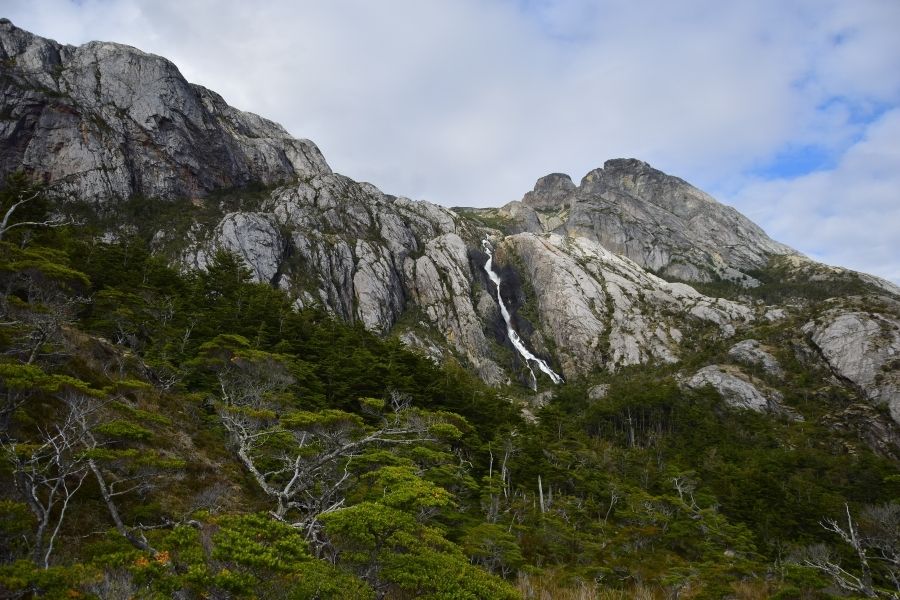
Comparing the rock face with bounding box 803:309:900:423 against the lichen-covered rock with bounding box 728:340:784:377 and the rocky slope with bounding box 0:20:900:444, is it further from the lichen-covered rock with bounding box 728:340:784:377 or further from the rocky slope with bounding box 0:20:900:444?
the lichen-covered rock with bounding box 728:340:784:377

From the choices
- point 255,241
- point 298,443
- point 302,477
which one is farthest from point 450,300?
point 302,477

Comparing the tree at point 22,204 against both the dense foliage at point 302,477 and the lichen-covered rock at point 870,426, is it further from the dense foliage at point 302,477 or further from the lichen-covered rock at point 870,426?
the lichen-covered rock at point 870,426

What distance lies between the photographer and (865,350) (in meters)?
74.6

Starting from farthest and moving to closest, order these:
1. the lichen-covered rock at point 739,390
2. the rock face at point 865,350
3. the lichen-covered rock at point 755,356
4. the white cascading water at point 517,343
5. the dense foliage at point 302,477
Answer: the white cascading water at point 517,343, the lichen-covered rock at point 755,356, the lichen-covered rock at point 739,390, the rock face at point 865,350, the dense foliage at point 302,477

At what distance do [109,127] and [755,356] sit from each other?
126559 mm

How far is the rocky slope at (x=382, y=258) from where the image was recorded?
78812 millimetres

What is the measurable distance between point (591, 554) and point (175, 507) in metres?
17.8

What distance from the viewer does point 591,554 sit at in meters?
22.1

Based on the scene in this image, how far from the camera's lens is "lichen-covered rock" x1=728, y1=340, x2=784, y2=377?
81.6 m

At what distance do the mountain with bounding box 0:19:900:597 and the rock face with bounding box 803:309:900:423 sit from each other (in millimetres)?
316

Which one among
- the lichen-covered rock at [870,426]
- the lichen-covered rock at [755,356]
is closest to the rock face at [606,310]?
the lichen-covered rock at [755,356]

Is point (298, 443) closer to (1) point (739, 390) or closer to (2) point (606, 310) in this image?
(1) point (739, 390)

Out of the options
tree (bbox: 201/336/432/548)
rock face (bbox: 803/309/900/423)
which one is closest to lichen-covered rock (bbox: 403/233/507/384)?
rock face (bbox: 803/309/900/423)

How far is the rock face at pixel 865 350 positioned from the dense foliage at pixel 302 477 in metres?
28.0
